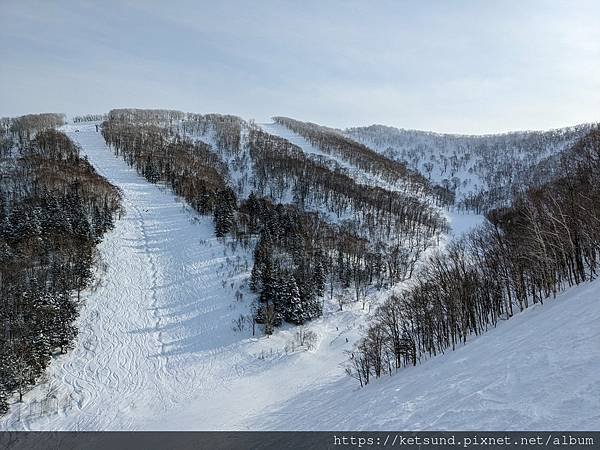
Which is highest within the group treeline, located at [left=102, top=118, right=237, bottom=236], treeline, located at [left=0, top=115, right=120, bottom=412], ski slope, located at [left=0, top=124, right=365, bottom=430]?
treeline, located at [left=102, top=118, right=237, bottom=236]

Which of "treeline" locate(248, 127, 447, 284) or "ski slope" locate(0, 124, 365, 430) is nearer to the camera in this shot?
"ski slope" locate(0, 124, 365, 430)

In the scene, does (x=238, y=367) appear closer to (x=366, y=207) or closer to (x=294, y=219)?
(x=294, y=219)

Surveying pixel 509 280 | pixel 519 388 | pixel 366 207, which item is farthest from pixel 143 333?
pixel 366 207

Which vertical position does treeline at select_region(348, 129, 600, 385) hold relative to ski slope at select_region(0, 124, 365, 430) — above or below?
above

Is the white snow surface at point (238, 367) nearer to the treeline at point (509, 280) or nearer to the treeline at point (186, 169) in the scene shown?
the treeline at point (509, 280)

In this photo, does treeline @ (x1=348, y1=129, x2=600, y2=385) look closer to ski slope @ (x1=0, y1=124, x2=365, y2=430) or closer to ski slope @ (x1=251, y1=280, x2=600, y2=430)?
ski slope @ (x1=251, y1=280, x2=600, y2=430)

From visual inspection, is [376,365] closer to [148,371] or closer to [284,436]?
[284,436]

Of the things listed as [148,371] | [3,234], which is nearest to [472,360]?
[148,371]

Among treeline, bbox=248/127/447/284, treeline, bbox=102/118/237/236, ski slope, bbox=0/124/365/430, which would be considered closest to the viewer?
ski slope, bbox=0/124/365/430

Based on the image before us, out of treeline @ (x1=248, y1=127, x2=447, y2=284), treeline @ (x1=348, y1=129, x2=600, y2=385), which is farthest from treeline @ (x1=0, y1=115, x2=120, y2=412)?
treeline @ (x1=248, y1=127, x2=447, y2=284)
